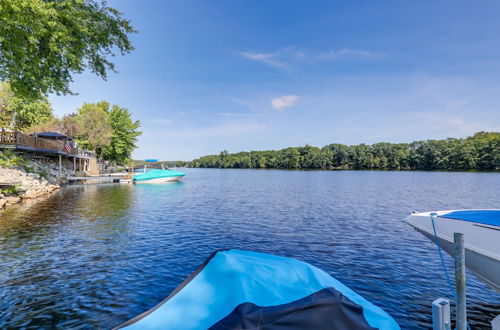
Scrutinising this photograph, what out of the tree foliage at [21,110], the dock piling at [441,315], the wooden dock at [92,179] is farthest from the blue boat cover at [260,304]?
the tree foliage at [21,110]

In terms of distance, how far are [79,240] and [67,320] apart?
21.3 feet

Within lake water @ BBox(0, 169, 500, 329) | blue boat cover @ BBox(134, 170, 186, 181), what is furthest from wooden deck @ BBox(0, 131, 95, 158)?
lake water @ BBox(0, 169, 500, 329)

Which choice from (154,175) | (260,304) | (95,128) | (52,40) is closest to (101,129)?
(95,128)

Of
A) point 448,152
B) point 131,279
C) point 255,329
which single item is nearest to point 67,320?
point 131,279

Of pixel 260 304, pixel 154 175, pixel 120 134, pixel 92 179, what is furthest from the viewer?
pixel 120 134

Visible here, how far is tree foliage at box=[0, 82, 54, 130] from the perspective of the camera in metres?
40.0

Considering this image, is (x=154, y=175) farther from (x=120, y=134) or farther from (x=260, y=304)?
(x=260, y=304)

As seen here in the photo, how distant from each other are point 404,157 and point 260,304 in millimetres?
131754

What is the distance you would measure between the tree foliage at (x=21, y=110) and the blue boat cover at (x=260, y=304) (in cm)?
4617

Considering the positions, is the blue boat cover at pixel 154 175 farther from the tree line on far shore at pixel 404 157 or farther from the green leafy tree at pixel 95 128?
the tree line on far shore at pixel 404 157

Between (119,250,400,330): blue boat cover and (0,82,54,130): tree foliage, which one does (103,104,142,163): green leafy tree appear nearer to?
(0,82,54,130): tree foliage

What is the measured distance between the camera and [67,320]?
5258 millimetres

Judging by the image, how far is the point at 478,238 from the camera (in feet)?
18.6

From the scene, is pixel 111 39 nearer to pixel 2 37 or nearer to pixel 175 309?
pixel 2 37
